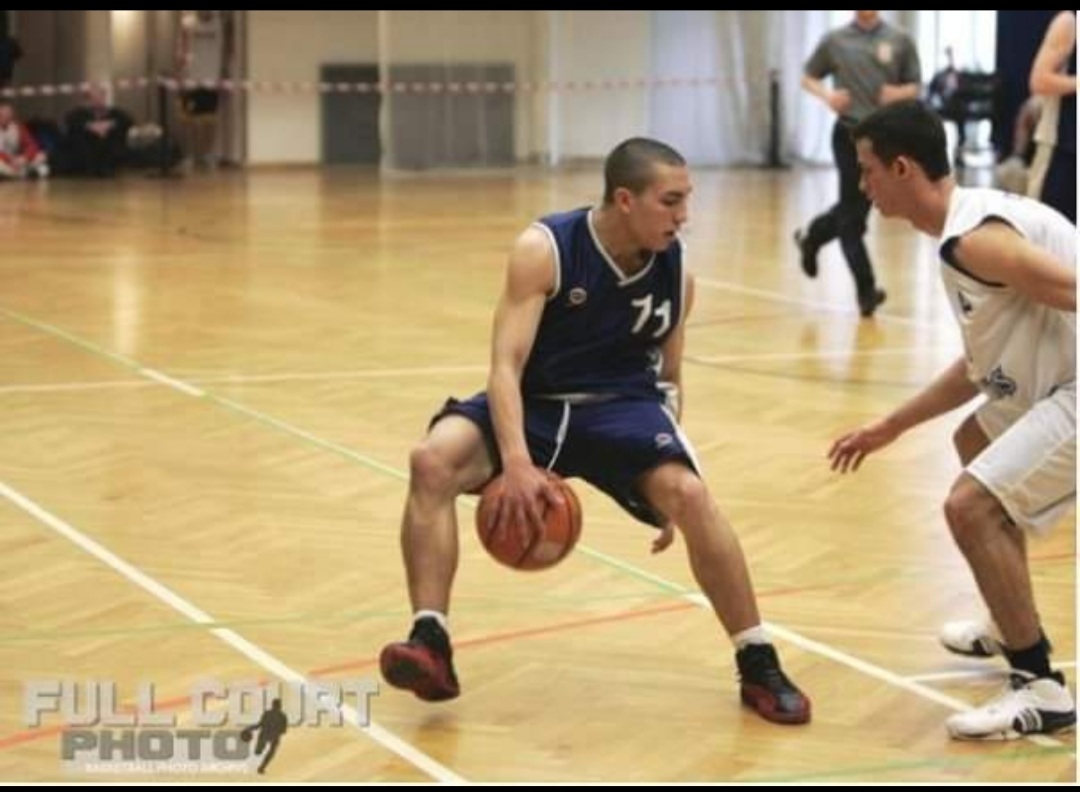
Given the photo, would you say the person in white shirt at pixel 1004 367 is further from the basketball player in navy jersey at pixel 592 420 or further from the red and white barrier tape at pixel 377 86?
the red and white barrier tape at pixel 377 86

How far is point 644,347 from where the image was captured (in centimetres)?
592

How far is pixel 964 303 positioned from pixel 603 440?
99cm

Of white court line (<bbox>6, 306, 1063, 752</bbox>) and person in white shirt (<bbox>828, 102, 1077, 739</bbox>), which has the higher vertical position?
person in white shirt (<bbox>828, 102, 1077, 739</bbox>)

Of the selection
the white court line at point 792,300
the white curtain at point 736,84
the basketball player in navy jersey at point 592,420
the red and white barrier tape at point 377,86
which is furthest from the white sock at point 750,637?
the white curtain at point 736,84

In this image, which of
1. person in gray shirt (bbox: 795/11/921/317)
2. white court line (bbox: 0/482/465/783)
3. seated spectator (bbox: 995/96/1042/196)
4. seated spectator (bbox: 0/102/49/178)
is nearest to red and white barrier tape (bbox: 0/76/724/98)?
seated spectator (bbox: 0/102/49/178)

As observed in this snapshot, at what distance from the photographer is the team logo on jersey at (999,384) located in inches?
219

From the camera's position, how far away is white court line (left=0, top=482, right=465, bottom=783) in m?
5.19

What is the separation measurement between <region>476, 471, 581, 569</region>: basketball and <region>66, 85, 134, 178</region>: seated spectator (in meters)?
23.0

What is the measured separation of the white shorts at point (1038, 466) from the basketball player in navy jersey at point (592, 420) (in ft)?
2.25

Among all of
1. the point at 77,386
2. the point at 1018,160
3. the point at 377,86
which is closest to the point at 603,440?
the point at 77,386

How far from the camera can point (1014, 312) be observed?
5457 mm

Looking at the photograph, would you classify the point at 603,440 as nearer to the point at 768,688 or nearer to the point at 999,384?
the point at 768,688

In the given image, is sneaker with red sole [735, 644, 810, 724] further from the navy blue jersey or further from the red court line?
the red court line

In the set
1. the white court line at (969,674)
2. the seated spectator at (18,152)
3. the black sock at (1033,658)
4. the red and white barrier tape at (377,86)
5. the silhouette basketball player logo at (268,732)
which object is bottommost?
the white court line at (969,674)
